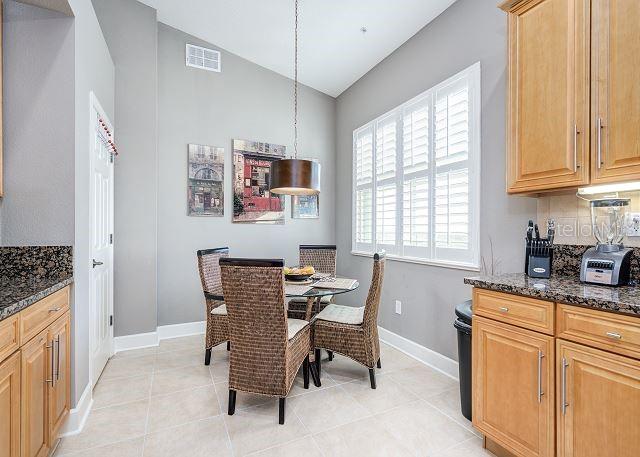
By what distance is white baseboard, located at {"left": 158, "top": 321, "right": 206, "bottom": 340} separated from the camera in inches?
150

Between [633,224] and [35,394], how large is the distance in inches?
123

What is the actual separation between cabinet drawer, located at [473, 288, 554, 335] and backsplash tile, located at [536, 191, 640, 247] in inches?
27.7

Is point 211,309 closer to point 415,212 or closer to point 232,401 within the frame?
point 232,401

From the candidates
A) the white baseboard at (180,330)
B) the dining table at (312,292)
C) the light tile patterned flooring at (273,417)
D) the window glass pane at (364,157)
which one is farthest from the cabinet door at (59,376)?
the window glass pane at (364,157)

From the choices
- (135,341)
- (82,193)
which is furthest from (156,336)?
(82,193)

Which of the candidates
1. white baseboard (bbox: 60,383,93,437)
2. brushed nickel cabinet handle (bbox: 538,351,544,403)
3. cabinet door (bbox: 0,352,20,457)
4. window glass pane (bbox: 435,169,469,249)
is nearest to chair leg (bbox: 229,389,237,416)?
white baseboard (bbox: 60,383,93,437)

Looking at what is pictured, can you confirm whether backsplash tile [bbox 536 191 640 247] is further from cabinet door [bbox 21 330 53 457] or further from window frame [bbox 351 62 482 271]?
cabinet door [bbox 21 330 53 457]

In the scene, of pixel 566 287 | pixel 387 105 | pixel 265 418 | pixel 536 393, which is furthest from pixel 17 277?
pixel 387 105

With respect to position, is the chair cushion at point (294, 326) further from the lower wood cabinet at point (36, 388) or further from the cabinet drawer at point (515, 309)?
the lower wood cabinet at point (36, 388)

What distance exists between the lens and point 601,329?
1.35 m

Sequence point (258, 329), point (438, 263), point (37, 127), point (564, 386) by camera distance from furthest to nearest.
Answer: point (438, 263) → point (258, 329) → point (37, 127) → point (564, 386)

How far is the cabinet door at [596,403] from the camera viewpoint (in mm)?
1267

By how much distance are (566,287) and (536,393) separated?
53cm

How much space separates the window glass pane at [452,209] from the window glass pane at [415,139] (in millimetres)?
316
